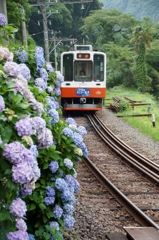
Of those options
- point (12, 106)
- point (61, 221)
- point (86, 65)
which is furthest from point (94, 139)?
point (12, 106)

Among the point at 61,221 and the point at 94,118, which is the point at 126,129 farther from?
the point at 61,221

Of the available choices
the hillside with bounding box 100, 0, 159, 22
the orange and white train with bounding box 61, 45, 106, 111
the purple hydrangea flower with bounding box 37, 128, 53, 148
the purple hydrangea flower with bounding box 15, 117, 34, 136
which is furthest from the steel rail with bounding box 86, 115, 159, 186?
the hillside with bounding box 100, 0, 159, 22

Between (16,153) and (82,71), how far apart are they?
1504 centimetres

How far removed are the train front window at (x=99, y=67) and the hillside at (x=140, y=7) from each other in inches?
3387

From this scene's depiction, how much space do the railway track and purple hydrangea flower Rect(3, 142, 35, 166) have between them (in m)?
2.80

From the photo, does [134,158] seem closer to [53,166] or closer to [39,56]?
[39,56]

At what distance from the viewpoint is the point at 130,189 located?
7.27m

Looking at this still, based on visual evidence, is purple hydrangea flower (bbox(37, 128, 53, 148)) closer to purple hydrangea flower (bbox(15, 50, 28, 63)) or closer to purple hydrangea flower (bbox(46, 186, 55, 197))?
purple hydrangea flower (bbox(46, 186, 55, 197))

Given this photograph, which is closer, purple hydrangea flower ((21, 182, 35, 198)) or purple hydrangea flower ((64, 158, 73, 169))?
purple hydrangea flower ((21, 182, 35, 198))

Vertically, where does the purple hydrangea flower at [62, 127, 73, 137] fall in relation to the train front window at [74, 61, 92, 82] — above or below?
above

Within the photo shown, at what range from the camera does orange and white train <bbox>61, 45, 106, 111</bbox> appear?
17.0 metres

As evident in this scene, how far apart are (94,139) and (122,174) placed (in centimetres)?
444

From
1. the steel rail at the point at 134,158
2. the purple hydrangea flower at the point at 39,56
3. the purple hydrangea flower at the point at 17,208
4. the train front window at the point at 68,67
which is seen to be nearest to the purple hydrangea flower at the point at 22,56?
the purple hydrangea flower at the point at 39,56

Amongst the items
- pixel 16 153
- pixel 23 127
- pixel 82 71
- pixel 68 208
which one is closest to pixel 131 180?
pixel 68 208
